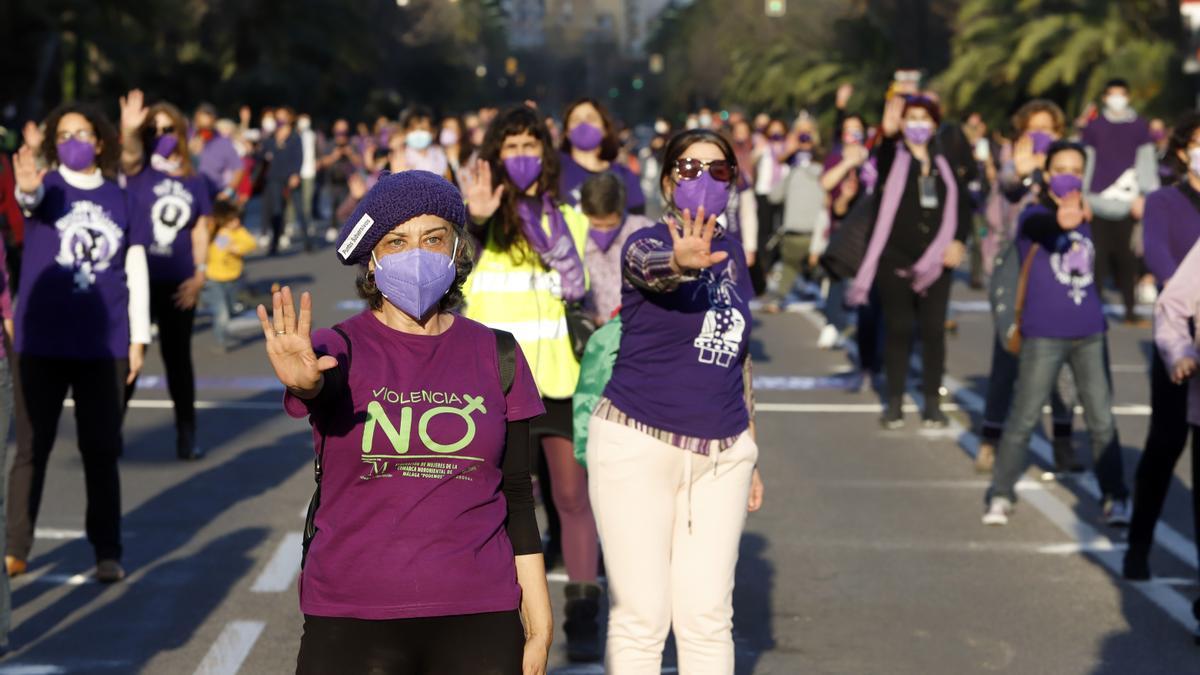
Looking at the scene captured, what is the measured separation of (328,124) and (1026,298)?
57.5 m

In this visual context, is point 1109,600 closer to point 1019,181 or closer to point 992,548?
point 992,548

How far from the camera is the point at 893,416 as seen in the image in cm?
1170

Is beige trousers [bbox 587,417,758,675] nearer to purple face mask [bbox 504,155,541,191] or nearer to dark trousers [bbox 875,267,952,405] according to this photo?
purple face mask [bbox 504,155,541,191]

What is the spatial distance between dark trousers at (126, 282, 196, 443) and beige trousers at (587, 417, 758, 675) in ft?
18.6

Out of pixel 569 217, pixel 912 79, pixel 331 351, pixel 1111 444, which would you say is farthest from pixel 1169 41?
pixel 331 351

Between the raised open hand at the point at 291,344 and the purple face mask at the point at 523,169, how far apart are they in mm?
3344

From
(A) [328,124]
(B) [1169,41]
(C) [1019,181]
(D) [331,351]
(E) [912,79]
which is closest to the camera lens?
(D) [331,351]

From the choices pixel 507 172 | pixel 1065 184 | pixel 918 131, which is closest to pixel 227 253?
pixel 918 131

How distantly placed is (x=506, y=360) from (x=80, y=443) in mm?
4318

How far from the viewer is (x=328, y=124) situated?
6475 centimetres

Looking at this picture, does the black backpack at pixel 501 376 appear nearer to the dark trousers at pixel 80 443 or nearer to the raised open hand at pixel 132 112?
the dark trousers at pixel 80 443

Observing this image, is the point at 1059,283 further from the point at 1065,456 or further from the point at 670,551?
the point at 670,551

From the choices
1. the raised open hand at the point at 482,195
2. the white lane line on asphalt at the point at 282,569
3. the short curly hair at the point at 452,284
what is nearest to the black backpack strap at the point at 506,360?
the short curly hair at the point at 452,284

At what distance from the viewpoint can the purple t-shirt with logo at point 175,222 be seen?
10469mm
